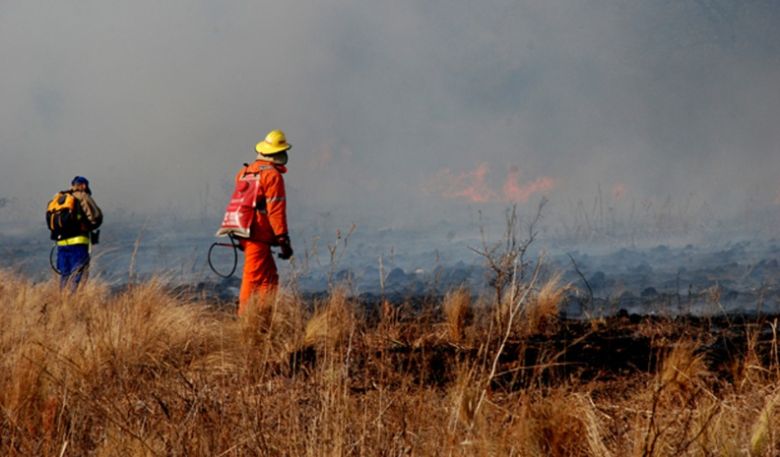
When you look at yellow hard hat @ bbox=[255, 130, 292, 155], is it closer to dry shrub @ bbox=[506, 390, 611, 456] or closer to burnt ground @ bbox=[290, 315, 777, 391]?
burnt ground @ bbox=[290, 315, 777, 391]

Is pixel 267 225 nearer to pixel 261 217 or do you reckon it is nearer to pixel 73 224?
pixel 261 217

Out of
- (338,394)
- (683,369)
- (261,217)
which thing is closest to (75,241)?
(261,217)

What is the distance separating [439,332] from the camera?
7121mm

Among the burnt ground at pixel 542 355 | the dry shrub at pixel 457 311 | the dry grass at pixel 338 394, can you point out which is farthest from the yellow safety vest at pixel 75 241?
the dry shrub at pixel 457 311

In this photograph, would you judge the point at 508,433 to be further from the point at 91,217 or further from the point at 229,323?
the point at 91,217

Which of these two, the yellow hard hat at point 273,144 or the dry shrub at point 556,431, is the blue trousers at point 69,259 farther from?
the dry shrub at point 556,431

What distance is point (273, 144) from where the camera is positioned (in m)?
7.10

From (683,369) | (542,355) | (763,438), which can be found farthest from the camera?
(683,369)

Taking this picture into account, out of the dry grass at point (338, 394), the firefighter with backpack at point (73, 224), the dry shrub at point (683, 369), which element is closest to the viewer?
the dry grass at point (338, 394)

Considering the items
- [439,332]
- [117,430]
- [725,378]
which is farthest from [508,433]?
[439,332]

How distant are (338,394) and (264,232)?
462 cm

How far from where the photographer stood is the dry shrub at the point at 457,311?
6.87m

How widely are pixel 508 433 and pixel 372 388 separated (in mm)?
1659

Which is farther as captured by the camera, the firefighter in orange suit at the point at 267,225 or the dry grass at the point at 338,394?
the firefighter in orange suit at the point at 267,225
